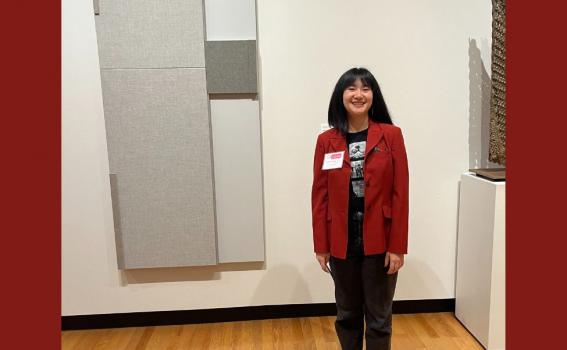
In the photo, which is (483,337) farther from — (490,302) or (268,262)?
(268,262)

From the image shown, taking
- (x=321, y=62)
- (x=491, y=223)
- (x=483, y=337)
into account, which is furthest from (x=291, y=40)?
(x=483, y=337)

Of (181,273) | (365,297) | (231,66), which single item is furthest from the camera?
(181,273)

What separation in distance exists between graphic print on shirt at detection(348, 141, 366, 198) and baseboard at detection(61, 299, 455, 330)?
3.96ft

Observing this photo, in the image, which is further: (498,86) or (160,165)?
(160,165)

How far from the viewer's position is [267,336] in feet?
8.19

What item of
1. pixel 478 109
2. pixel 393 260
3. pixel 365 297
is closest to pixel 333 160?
pixel 393 260

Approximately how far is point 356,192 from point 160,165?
48.5 inches

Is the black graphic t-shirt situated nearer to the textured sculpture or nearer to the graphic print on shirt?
the graphic print on shirt

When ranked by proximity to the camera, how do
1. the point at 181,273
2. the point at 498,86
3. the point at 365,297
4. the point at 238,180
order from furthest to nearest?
the point at 181,273
the point at 238,180
the point at 498,86
the point at 365,297

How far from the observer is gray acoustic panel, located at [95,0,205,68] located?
227cm

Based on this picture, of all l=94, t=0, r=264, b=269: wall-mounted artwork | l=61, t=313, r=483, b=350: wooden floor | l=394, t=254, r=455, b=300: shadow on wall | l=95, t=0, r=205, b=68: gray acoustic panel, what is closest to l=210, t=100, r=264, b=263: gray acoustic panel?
l=94, t=0, r=264, b=269: wall-mounted artwork

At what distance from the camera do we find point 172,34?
7.51 feet

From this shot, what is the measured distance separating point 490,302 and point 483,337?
0.24m

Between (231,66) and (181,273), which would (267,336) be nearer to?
(181,273)
